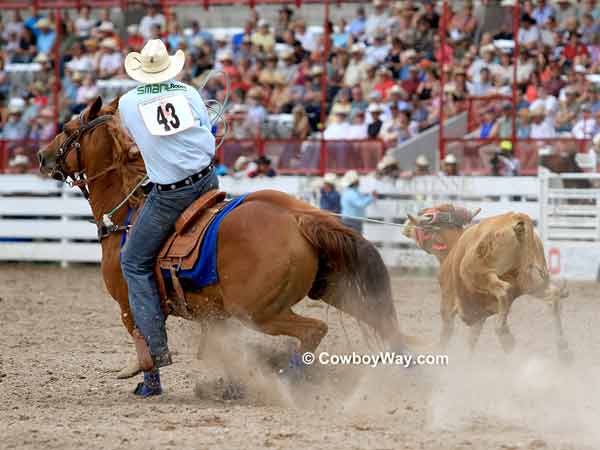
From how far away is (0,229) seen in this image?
15.2m

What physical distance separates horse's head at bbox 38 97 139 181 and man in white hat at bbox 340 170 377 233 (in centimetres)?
721

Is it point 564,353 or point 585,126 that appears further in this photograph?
point 585,126

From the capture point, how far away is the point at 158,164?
6.04 meters

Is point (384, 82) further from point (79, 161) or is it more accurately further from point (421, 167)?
point (79, 161)

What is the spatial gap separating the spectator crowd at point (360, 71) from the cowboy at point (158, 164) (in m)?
6.92

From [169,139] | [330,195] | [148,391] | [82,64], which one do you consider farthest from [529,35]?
[148,391]

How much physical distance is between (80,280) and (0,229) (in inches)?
104

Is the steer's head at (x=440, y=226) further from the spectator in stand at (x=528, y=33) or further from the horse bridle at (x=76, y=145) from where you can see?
the spectator in stand at (x=528, y=33)

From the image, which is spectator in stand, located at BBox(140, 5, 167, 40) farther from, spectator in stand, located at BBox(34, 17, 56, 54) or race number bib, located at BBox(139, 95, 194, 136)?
race number bib, located at BBox(139, 95, 194, 136)

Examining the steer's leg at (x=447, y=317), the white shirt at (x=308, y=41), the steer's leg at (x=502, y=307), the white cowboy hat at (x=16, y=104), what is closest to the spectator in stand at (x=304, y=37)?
the white shirt at (x=308, y=41)

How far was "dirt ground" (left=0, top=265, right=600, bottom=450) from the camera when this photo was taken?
497 cm

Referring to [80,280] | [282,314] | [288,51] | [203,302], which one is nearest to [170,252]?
[203,302]

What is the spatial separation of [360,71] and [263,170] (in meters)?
2.37

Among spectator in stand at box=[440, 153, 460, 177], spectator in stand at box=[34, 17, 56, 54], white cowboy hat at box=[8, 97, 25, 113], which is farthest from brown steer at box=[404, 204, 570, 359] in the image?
spectator in stand at box=[34, 17, 56, 54]
